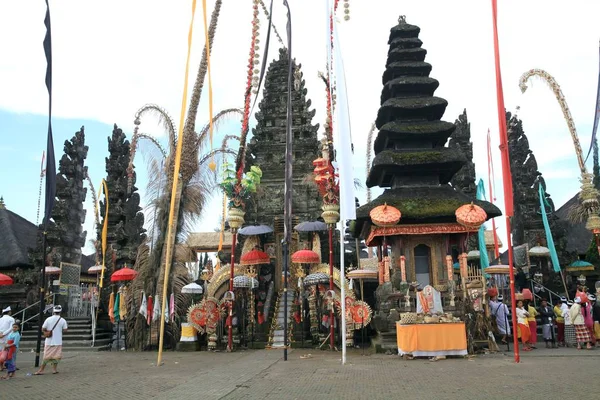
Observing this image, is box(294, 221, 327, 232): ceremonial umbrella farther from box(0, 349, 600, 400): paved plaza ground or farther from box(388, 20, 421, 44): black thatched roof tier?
box(388, 20, 421, 44): black thatched roof tier

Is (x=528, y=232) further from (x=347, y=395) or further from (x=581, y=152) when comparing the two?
(x=347, y=395)

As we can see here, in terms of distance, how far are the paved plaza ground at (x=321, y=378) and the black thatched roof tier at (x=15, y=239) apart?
16158mm

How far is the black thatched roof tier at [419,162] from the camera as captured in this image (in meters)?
19.2

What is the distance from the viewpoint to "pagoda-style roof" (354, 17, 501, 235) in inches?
714

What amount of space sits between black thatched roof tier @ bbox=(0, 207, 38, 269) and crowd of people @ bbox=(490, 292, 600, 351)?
A: 85.3 feet

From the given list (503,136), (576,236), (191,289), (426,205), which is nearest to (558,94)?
(576,236)

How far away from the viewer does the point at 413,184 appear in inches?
789

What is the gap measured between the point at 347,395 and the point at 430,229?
1045 centimetres

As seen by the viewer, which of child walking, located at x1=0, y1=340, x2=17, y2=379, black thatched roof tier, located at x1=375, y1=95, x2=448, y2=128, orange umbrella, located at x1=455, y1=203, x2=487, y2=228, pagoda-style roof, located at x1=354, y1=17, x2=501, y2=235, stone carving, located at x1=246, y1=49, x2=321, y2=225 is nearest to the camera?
child walking, located at x1=0, y1=340, x2=17, y2=379

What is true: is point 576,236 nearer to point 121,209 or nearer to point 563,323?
point 563,323

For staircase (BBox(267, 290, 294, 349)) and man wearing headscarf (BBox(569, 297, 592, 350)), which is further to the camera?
staircase (BBox(267, 290, 294, 349))

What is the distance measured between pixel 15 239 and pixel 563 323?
31283 millimetres

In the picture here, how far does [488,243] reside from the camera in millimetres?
35500

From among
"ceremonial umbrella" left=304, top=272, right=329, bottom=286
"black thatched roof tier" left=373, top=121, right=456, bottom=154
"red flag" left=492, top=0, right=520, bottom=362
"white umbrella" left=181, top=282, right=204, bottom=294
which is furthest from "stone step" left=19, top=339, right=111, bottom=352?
"red flag" left=492, top=0, right=520, bottom=362
